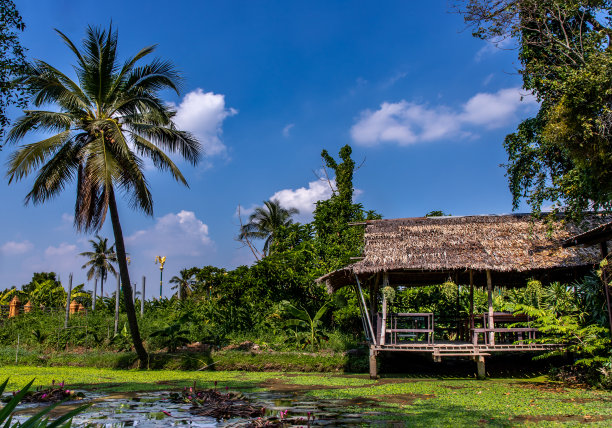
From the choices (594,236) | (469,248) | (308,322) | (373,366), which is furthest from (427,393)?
(308,322)

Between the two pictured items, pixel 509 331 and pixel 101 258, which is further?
pixel 101 258

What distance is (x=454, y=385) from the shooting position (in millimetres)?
10367

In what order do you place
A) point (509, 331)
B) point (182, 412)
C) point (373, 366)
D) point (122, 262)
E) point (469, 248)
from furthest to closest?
point (122, 262)
point (469, 248)
point (373, 366)
point (509, 331)
point (182, 412)

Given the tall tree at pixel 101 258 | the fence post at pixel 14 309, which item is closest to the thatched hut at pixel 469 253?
the fence post at pixel 14 309

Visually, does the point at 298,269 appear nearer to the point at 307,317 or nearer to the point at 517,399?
the point at 307,317

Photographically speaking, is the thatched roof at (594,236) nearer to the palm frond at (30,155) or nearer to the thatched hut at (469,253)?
the thatched hut at (469,253)

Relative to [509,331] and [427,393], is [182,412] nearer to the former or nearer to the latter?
[427,393]

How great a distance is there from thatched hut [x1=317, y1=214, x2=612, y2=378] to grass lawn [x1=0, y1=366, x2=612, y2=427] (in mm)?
1459

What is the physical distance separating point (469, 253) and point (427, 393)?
3.90 meters

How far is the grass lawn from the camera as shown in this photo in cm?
645

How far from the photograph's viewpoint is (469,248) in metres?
12.0

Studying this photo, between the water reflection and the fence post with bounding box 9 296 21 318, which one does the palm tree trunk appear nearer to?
the water reflection

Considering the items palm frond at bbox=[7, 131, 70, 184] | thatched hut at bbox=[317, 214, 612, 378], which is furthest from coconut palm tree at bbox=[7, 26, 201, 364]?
thatched hut at bbox=[317, 214, 612, 378]

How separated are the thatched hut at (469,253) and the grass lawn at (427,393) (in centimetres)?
146
